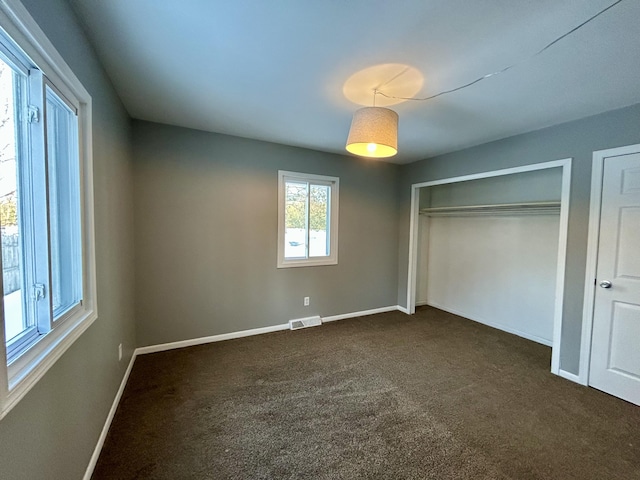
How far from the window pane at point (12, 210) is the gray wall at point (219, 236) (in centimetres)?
197

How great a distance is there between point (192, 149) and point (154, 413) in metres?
2.58

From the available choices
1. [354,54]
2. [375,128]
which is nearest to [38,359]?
[375,128]

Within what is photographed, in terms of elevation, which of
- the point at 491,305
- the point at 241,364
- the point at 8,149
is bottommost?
the point at 241,364

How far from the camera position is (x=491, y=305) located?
406 centimetres

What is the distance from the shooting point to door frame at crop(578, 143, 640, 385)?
2.47 m

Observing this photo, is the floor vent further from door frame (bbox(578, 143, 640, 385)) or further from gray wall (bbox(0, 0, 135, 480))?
door frame (bbox(578, 143, 640, 385))

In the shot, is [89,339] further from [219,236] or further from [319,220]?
[319,220]

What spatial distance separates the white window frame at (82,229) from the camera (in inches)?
35.0

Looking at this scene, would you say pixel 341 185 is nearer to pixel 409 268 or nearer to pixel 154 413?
pixel 409 268

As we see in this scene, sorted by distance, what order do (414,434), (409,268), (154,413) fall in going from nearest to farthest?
(414,434) < (154,413) < (409,268)

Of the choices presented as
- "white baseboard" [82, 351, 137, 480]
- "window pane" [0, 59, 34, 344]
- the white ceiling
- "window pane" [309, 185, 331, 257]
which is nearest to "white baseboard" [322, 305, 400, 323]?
"window pane" [309, 185, 331, 257]

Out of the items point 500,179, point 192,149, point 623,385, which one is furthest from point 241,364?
point 500,179

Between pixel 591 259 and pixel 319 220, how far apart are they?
2.97m

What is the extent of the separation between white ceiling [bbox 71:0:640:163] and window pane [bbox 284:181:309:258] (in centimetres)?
120
